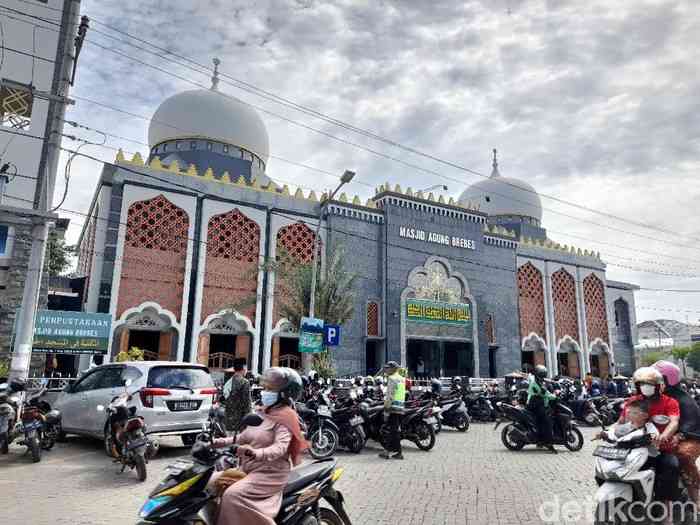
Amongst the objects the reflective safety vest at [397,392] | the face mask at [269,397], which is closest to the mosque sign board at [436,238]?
the reflective safety vest at [397,392]

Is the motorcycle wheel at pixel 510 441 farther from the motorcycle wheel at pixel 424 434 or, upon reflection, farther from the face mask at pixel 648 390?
the face mask at pixel 648 390

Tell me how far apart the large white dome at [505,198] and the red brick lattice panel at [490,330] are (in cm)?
972

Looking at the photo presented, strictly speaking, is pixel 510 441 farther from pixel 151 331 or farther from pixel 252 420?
pixel 151 331

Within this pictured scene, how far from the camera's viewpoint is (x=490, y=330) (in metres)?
23.7

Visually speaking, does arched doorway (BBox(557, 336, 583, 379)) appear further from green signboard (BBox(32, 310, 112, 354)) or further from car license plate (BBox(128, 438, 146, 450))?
car license plate (BBox(128, 438, 146, 450))

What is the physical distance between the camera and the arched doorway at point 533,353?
2550cm

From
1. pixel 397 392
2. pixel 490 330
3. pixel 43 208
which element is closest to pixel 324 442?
pixel 397 392

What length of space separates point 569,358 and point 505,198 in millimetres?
10765

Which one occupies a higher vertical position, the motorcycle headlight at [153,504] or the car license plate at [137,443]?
the motorcycle headlight at [153,504]

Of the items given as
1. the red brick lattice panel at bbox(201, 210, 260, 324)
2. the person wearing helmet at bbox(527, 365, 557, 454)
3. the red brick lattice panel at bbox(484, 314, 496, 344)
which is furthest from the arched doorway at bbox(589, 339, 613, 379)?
the person wearing helmet at bbox(527, 365, 557, 454)

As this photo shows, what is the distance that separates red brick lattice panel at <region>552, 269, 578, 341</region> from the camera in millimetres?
26755

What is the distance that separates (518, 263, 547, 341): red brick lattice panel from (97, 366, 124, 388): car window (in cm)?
2142

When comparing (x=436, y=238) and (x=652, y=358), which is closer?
(x=436, y=238)

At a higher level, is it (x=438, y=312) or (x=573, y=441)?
(x=438, y=312)
